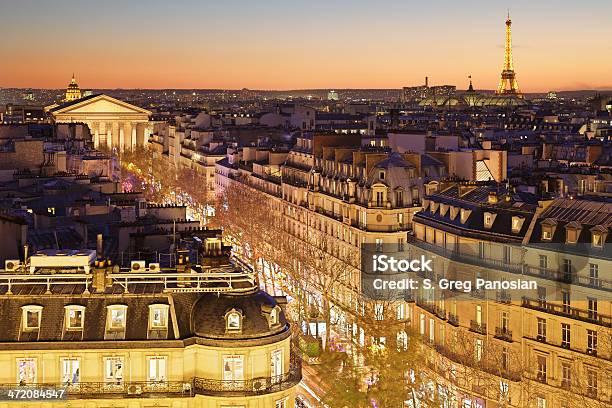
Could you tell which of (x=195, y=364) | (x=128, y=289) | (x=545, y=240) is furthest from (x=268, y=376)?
(x=545, y=240)

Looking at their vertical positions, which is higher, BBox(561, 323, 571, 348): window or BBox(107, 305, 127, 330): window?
BBox(107, 305, 127, 330): window

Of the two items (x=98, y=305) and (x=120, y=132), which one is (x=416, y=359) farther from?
(x=120, y=132)

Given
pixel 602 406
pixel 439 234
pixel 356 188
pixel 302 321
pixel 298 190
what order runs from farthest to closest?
pixel 298 190
pixel 356 188
pixel 302 321
pixel 439 234
pixel 602 406

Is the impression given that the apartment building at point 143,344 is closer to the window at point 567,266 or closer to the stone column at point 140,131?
the window at point 567,266

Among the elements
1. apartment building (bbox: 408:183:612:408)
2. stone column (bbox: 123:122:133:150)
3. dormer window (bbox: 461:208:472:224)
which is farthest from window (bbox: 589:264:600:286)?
stone column (bbox: 123:122:133:150)

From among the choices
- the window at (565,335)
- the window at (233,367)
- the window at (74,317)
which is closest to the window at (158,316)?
the window at (74,317)

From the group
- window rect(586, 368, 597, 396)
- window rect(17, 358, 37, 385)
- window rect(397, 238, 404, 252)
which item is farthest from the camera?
window rect(397, 238, 404, 252)

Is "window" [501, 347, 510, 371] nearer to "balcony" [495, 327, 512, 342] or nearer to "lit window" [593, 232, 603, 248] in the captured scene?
"balcony" [495, 327, 512, 342]
